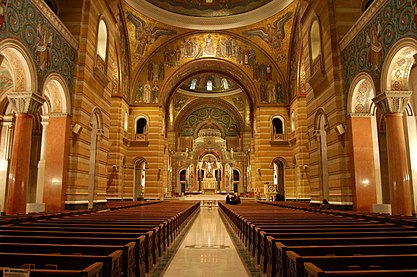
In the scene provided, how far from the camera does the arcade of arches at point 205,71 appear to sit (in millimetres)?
9312

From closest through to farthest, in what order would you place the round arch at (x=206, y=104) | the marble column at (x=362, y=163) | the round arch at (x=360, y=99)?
the marble column at (x=362, y=163)
the round arch at (x=360, y=99)
the round arch at (x=206, y=104)

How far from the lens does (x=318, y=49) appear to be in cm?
1388

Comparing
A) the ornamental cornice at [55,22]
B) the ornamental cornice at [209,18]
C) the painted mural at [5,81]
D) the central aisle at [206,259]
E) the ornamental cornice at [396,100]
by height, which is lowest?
the central aisle at [206,259]

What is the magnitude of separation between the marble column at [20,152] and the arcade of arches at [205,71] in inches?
1.3

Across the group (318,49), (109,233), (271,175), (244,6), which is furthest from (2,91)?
(271,175)

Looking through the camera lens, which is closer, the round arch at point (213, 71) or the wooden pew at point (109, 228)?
the wooden pew at point (109, 228)

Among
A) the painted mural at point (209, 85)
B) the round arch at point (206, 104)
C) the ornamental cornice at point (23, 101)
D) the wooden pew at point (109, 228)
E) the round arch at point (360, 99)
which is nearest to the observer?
the wooden pew at point (109, 228)

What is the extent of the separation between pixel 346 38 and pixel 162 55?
16.6 m

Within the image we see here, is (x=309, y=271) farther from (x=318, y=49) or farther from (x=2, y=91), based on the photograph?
(x=2, y=91)

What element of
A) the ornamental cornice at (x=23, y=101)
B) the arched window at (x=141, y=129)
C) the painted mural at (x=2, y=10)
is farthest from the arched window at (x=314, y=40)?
the arched window at (x=141, y=129)

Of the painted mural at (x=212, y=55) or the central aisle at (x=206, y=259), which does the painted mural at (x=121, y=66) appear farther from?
the central aisle at (x=206, y=259)

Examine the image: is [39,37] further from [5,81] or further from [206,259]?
[206,259]

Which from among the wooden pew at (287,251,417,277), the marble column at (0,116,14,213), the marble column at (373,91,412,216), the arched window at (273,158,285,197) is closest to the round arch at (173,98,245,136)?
the arched window at (273,158,285,197)

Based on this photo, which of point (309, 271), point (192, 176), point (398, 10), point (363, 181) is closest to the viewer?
point (309, 271)
